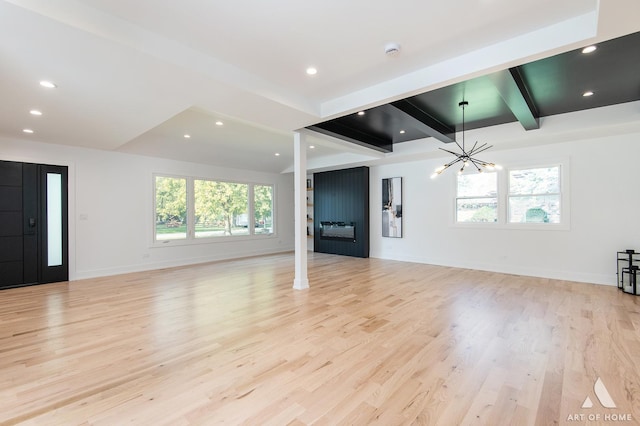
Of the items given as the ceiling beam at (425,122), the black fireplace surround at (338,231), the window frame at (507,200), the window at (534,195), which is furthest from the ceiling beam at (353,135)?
the window at (534,195)

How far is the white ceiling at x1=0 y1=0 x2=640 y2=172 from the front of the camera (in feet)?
7.30

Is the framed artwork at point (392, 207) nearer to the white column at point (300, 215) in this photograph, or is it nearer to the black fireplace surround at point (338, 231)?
the black fireplace surround at point (338, 231)

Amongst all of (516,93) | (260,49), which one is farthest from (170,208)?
(516,93)

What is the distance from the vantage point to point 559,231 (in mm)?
5609

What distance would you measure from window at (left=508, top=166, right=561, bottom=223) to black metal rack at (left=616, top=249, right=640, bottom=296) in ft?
3.53

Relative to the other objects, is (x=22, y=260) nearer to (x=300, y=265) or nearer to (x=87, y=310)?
(x=87, y=310)

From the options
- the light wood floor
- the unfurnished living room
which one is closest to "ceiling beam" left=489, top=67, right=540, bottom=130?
the unfurnished living room

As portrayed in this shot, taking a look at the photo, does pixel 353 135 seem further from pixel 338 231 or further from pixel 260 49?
pixel 338 231

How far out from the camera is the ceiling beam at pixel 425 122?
Answer: 172 inches

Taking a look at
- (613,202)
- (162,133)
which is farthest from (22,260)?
(613,202)

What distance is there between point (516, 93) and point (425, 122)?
1.48 m

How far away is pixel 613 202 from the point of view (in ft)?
16.8

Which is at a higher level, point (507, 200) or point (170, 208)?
point (507, 200)

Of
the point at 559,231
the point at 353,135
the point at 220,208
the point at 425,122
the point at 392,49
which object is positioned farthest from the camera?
the point at 220,208
